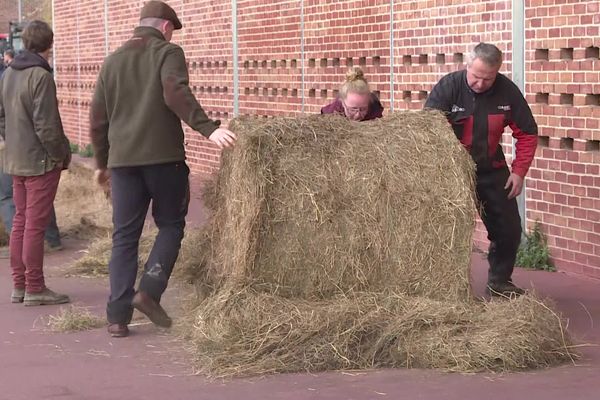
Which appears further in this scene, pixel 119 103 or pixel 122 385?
pixel 119 103

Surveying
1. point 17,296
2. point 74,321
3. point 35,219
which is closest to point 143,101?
point 74,321

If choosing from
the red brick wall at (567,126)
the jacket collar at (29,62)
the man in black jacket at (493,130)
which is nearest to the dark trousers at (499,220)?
the man in black jacket at (493,130)

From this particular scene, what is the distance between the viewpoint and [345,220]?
7.43 meters

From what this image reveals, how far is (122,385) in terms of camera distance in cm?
670

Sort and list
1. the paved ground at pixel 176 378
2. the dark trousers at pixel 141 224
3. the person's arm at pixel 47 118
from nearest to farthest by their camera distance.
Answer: the paved ground at pixel 176 378 < the dark trousers at pixel 141 224 < the person's arm at pixel 47 118

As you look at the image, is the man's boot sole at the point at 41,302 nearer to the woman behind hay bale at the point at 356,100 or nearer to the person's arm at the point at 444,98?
the woman behind hay bale at the point at 356,100

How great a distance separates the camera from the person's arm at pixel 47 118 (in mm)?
9109

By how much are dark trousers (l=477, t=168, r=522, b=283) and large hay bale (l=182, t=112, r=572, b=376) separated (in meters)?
1.02

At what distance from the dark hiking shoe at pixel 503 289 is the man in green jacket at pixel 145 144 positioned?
7.14 ft

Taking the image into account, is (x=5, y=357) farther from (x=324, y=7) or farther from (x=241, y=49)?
(x=241, y=49)

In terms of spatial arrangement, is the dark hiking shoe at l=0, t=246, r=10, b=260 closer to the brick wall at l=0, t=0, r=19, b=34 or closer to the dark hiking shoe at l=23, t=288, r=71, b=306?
the dark hiking shoe at l=23, t=288, r=71, b=306

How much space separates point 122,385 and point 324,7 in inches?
305

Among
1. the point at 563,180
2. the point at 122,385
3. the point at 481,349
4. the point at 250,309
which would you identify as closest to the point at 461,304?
the point at 481,349

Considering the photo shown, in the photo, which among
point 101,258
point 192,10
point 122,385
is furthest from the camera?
point 192,10
